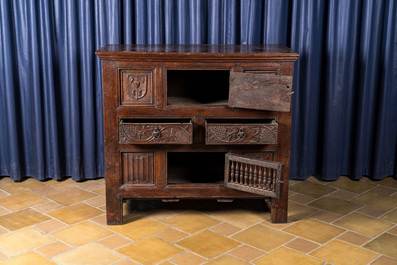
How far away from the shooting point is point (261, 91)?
9.84ft

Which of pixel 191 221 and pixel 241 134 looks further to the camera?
pixel 191 221

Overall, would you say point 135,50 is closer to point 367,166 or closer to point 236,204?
point 236,204

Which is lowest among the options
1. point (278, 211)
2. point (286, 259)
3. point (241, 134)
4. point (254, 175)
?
point (286, 259)

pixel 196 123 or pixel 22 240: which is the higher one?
pixel 196 123

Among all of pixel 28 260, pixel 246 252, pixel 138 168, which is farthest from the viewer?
pixel 138 168

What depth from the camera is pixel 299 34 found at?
385cm

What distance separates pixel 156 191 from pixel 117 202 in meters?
0.25

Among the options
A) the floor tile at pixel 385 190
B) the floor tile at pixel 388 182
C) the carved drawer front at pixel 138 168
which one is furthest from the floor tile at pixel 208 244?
the floor tile at pixel 388 182

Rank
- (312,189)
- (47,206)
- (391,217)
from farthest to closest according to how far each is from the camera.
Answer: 1. (312,189)
2. (47,206)
3. (391,217)

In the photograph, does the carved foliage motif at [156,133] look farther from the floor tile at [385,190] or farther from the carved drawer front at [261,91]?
the floor tile at [385,190]

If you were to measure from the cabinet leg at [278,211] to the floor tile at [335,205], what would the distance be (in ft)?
1.30

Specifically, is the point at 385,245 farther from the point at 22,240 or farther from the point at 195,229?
the point at 22,240

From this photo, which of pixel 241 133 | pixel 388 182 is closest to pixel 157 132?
pixel 241 133

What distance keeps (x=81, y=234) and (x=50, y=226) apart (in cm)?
24
